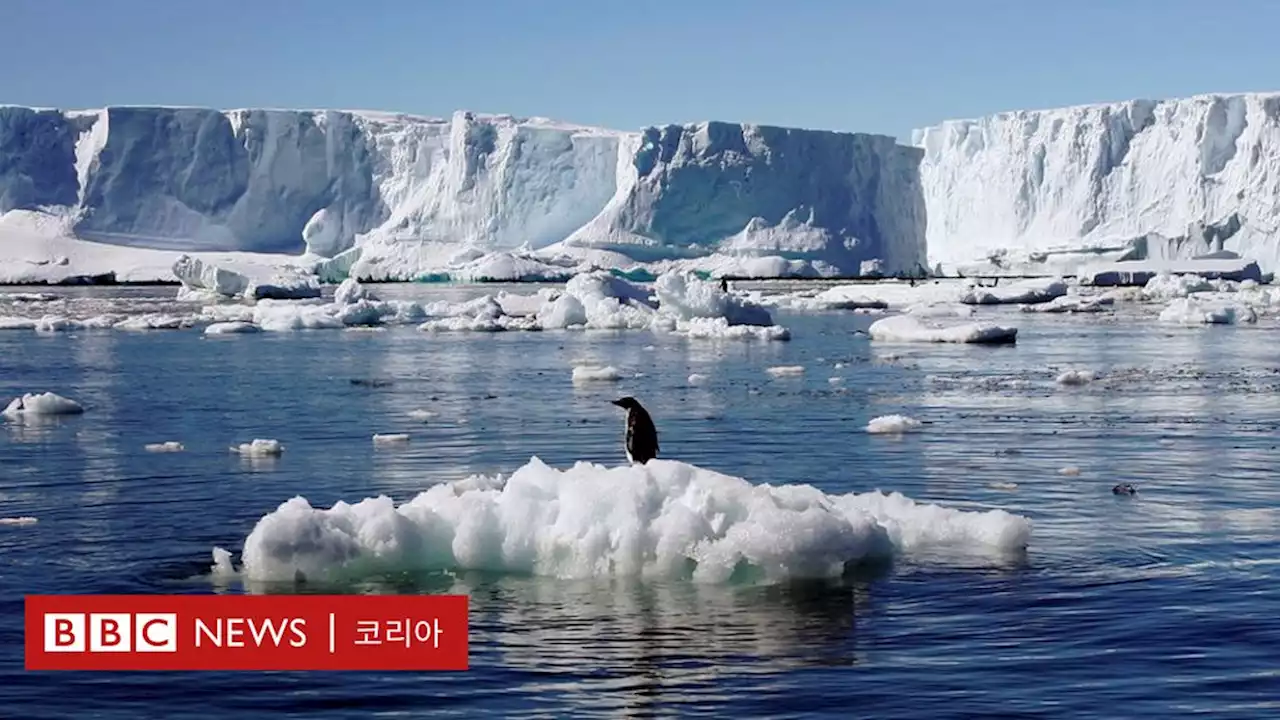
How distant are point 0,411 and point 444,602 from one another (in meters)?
13.1

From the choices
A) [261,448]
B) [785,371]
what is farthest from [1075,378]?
[261,448]

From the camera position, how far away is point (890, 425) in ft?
55.2

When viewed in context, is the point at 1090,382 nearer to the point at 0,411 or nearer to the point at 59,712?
the point at 0,411

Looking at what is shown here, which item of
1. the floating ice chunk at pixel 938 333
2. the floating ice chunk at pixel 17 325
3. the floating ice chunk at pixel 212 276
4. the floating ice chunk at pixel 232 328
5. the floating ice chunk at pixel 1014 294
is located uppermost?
the floating ice chunk at pixel 212 276

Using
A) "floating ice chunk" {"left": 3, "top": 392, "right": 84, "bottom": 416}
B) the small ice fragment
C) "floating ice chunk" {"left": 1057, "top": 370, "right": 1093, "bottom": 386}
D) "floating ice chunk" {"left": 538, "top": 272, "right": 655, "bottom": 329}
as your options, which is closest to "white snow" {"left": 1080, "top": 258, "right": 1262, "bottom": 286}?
"floating ice chunk" {"left": 538, "top": 272, "right": 655, "bottom": 329}

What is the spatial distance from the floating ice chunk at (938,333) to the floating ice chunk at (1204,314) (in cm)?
921

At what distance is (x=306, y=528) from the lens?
9.04m

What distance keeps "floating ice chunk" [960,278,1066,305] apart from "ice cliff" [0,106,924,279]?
24880 millimetres

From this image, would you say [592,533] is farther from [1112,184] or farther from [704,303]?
[1112,184]

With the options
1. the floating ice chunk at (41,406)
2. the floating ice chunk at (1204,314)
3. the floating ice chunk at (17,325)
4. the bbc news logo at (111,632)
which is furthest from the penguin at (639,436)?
the floating ice chunk at (17,325)

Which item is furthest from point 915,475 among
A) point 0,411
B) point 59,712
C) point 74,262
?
point 74,262

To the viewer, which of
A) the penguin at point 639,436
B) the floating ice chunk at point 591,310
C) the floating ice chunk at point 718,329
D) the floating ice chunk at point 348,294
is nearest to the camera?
the penguin at point 639,436

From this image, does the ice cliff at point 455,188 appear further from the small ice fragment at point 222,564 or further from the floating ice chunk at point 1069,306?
the small ice fragment at point 222,564

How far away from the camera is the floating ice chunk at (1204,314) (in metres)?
39.6
